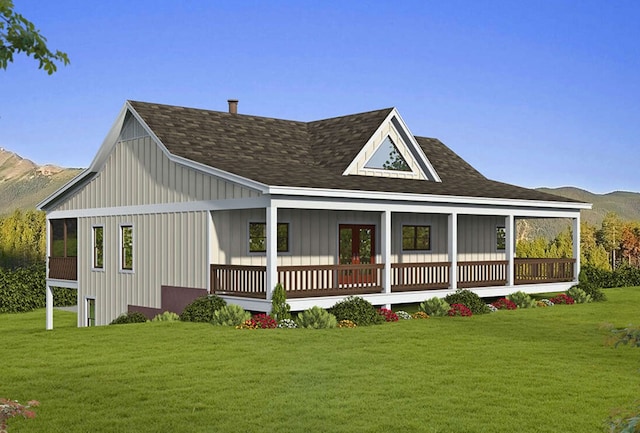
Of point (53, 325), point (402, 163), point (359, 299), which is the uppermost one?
point (402, 163)

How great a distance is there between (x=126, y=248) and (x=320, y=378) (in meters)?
16.3

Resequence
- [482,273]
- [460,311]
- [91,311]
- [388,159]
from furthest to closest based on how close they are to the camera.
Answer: [91,311] < [482,273] < [388,159] < [460,311]

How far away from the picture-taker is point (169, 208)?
26.5 metres

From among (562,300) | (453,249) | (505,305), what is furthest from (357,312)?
(562,300)

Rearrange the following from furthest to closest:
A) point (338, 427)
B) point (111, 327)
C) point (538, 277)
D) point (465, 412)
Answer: point (538, 277), point (111, 327), point (465, 412), point (338, 427)

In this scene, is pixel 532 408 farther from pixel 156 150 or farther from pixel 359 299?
pixel 156 150

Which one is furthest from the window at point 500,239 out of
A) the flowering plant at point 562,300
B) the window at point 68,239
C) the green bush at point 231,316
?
the window at point 68,239

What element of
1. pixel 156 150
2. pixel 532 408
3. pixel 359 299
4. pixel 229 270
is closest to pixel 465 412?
pixel 532 408

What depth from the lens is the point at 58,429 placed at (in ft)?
36.7

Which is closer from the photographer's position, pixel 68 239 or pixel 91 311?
pixel 91 311

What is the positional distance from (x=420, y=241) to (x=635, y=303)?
865 cm

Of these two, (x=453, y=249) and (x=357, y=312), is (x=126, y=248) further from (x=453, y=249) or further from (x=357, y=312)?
(x=453, y=249)

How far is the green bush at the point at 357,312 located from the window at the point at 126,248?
907 centimetres

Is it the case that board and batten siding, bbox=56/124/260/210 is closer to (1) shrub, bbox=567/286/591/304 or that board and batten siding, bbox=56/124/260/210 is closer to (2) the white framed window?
(2) the white framed window
